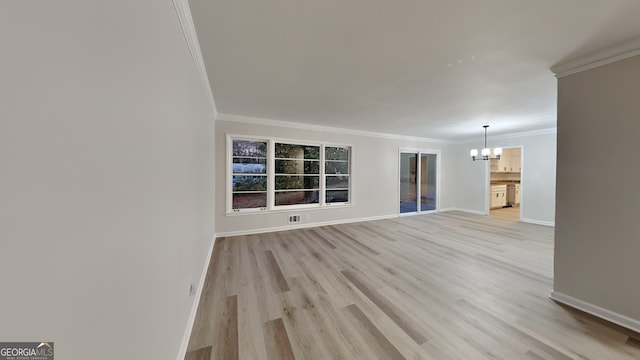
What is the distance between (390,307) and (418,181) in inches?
212

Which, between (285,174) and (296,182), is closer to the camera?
(285,174)

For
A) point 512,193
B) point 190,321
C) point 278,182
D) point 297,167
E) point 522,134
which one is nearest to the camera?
point 190,321

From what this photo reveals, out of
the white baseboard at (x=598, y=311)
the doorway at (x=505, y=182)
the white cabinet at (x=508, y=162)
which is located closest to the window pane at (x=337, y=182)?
the white baseboard at (x=598, y=311)

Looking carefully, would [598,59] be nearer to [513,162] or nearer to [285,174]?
[285,174]

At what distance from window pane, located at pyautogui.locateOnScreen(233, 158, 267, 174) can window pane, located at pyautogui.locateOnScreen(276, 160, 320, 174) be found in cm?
32

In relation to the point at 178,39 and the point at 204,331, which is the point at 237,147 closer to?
the point at 178,39

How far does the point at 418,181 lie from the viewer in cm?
671

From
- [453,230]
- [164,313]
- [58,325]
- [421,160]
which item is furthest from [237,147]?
[421,160]

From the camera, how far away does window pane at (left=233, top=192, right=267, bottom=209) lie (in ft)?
14.4

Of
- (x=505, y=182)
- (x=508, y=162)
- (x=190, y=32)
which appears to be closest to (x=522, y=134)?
(x=508, y=162)

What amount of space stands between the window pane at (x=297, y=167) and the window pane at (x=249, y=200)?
2.14 ft

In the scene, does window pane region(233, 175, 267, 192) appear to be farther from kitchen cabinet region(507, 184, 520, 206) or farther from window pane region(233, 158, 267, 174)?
kitchen cabinet region(507, 184, 520, 206)

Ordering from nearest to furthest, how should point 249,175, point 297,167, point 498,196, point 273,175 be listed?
point 249,175
point 273,175
point 297,167
point 498,196

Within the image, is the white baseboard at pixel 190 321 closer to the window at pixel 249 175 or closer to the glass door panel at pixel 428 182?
the window at pixel 249 175
